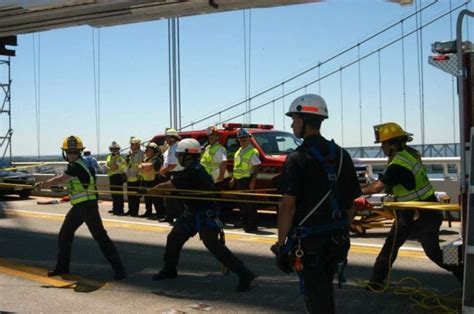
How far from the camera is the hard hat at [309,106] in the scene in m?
4.14

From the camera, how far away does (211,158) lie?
11.6 metres

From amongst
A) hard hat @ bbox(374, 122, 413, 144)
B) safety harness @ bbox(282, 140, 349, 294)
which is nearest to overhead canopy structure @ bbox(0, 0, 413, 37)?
hard hat @ bbox(374, 122, 413, 144)

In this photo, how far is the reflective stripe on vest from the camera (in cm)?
1155

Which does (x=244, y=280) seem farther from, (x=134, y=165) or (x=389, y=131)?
(x=134, y=165)

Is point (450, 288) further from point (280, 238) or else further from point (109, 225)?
point (109, 225)

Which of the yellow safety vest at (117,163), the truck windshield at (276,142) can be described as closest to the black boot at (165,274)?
the truck windshield at (276,142)

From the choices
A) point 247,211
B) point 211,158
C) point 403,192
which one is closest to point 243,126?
point 211,158

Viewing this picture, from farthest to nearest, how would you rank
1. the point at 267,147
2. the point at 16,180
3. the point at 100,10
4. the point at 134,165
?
the point at 16,180 < the point at 134,165 < the point at 267,147 < the point at 100,10

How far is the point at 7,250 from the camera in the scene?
9680 millimetres

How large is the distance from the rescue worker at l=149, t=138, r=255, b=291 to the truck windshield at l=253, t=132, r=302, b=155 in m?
5.30

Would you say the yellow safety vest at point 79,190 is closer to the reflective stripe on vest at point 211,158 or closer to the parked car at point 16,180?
the reflective stripe on vest at point 211,158

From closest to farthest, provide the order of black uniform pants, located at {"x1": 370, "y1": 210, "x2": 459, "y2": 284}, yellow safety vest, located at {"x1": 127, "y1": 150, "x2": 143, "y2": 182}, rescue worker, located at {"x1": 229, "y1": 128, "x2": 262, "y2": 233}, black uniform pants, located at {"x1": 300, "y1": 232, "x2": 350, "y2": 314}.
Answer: black uniform pants, located at {"x1": 300, "y1": 232, "x2": 350, "y2": 314}, black uniform pants, located at {"x1": 370, "y1": 210, "x2": 459, "y2": 284}, rescue worker, located at {"x1": 229, "y1": 128, "x2": 262, "y2": 233}, yellow safety vest, located at {"x1": 127, "y1": 150, "x2": 143, "y2": 182}

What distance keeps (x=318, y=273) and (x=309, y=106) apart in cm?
117

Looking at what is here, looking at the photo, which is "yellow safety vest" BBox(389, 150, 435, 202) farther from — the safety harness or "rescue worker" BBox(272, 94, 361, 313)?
the safety harness
